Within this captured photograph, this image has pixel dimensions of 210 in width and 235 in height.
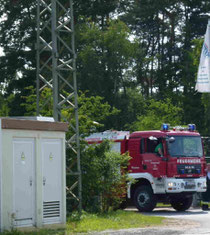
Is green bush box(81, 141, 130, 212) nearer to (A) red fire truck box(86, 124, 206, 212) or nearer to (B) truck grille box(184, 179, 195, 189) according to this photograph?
(A) red fire truck box(86, 124, 206, 212)

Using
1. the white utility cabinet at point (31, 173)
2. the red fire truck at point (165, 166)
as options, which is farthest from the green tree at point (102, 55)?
the white utility cabinet at point (31, 173)

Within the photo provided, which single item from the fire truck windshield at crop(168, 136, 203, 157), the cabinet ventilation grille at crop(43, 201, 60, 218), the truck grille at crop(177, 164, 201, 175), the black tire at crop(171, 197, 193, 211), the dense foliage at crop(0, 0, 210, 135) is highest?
the dense foliage at crop(0, 0, 210, 135)

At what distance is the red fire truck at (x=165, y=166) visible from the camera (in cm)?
2620

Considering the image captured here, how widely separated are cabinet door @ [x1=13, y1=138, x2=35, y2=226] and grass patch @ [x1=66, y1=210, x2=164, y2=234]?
Answer: 1.25 meters

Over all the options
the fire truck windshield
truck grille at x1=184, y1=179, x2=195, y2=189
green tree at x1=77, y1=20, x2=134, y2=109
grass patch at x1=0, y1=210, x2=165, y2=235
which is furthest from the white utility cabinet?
green tree at x1=77, y1=20, x2=134, y2=109

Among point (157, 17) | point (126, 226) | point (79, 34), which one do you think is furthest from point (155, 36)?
point (126, 226)

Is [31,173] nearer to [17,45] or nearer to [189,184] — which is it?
[189,184]

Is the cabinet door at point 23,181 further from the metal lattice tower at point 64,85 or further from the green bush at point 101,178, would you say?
the green bush at point 101,178

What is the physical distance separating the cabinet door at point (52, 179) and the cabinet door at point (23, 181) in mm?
547

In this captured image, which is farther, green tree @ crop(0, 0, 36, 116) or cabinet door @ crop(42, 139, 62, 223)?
green tree @ crop(0, 0, 36, 116)

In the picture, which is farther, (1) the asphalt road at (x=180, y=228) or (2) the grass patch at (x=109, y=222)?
(2) the grass patch at (x=109, y=222)

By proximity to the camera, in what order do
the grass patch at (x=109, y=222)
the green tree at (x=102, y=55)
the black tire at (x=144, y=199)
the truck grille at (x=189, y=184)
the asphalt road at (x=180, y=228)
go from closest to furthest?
the asphalt road at (x=180, y=228) → the grass patch at (x=109, y=222) → the truck grille at (x=189, y=184) → the black tire at (x=144, y=199) → the green tree at (x=102, y=55)

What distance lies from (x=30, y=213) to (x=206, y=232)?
13.9ft

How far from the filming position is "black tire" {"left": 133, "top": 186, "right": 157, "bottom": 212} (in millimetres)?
26625
